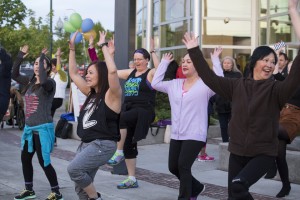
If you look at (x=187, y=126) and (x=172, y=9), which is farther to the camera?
(x=172, y=9)

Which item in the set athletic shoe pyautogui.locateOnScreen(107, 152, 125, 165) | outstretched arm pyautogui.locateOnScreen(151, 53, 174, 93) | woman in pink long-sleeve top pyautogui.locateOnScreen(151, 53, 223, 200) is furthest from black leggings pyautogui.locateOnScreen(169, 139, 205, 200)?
athletic shoe pyautogui.locateOnScreen(107, 152, 125, 165)

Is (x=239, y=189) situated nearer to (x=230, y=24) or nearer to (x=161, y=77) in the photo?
(x=161, y=77)

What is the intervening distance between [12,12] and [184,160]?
1116 inches

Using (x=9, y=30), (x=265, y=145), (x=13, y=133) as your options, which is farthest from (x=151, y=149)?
(x=9, y=30)

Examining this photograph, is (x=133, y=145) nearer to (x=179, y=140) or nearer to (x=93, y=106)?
(x=179, y=140)

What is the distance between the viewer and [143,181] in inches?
314

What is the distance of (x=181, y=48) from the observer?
68.1 feet

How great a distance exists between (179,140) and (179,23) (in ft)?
50.2

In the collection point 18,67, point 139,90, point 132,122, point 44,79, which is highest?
point 18,67

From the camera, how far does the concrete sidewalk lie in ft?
23.1

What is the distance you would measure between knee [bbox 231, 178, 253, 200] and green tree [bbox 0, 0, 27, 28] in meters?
29.3

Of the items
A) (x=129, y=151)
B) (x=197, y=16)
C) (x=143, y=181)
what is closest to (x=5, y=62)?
(x=129, y=151)

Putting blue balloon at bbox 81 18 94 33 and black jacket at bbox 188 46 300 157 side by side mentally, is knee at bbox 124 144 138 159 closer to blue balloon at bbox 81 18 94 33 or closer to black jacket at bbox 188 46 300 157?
black jacket at bbox 188 46 300 157

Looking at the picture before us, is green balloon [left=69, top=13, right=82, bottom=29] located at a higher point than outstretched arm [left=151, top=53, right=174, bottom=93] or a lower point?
higher
